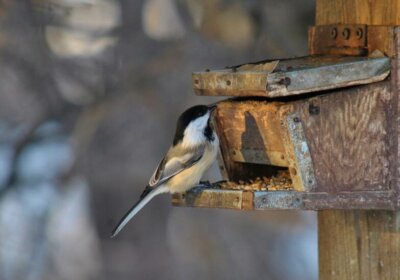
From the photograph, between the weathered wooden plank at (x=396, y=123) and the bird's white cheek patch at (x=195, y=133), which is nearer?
the weathered wooden plank at (x=396, y=123)

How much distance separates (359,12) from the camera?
3.63 meters

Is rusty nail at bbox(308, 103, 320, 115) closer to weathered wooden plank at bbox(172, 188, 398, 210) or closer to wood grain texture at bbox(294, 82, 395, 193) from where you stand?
wood grain texture at bbox(294, 82, 395, 193)

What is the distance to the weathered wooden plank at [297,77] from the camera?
3.31m

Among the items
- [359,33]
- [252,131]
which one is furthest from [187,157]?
[359,33]

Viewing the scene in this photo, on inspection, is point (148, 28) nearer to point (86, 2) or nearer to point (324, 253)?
point (86, 2)

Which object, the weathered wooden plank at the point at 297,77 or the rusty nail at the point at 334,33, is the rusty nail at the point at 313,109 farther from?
the rusty nail at the point at 334,33

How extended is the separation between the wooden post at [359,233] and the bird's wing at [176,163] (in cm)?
58

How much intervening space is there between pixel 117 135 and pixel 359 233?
124 inches

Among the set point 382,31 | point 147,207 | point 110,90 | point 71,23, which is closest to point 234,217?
point 147,207

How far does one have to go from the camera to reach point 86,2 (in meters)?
6.50

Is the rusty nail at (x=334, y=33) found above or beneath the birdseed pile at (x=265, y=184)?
above

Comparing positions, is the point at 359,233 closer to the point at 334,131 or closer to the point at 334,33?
the point at 334,131

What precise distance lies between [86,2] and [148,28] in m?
0.43

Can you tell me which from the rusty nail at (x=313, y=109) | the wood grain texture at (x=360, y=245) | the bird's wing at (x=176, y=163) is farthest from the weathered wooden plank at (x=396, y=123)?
the bird's wing at (x=176, y=163)
